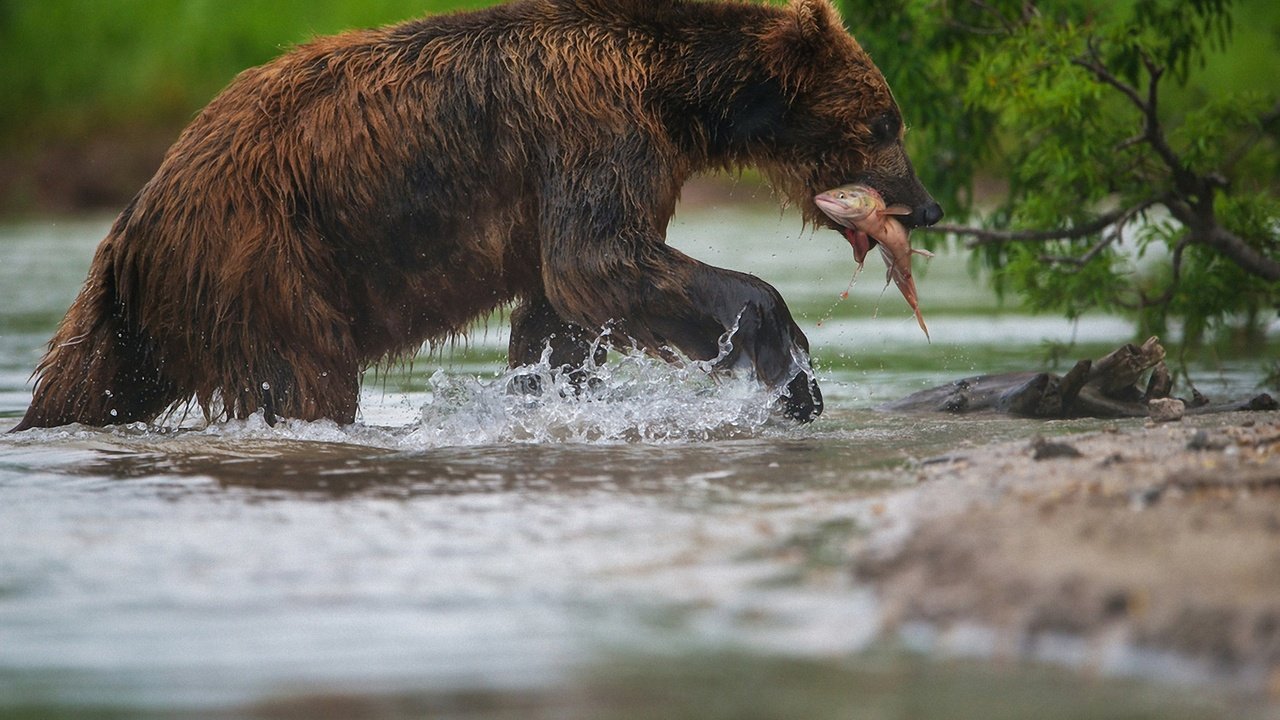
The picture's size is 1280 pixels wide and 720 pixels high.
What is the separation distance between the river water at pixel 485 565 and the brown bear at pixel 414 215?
249 millimetres

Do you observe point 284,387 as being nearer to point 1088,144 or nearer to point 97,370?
point 97,370

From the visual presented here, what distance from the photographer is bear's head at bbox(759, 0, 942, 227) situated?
611cm

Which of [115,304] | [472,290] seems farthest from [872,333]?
[115,304]

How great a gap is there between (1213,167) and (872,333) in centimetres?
316

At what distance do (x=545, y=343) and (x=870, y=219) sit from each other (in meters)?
1.30

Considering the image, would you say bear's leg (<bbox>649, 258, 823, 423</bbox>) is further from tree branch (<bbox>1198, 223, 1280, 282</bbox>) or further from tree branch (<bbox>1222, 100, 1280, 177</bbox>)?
tree branch (<bbox>1222, 100, 1280, 177</bbox>)

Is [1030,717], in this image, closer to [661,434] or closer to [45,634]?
[45,634]

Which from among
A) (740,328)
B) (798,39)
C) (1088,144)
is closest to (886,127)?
(798,39)

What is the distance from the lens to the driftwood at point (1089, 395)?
630cm

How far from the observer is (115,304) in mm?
5770

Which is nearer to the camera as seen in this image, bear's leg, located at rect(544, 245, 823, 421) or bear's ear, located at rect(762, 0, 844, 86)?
bear's leg, located at rect(544, 245, 823, 421)

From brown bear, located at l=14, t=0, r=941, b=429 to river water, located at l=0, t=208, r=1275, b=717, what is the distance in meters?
0.25

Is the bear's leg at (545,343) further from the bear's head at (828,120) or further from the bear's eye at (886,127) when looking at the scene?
the bear's eye at (886,127)

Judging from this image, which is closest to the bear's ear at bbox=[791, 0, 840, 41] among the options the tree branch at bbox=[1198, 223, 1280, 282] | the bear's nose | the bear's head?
the bear's head
